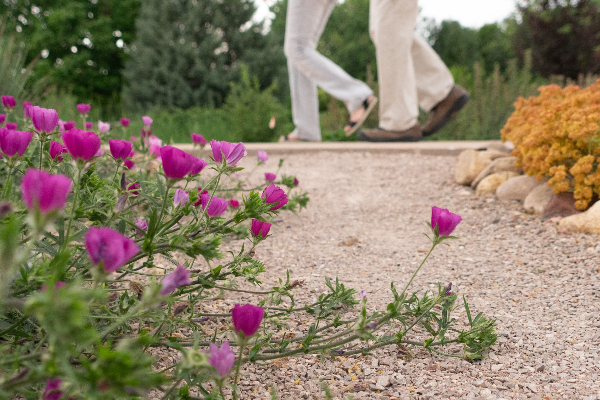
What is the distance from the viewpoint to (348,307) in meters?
1.69

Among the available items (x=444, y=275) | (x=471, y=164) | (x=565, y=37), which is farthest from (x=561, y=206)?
(x=565, y=37)

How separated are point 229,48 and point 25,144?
406 inches

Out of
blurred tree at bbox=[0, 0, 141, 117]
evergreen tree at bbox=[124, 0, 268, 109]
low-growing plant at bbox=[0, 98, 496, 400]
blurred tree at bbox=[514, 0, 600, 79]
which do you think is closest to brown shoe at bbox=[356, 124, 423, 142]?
low-growing plant at bbox=[0, 98, 496, 400]

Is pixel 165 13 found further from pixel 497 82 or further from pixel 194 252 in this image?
pixel 194 252

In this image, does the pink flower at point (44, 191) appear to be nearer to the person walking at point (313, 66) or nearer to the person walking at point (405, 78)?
the person walking at point (405, 78)

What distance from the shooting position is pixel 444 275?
1997 millimetres

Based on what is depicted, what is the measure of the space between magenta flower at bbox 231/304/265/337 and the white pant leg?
12.5 feet

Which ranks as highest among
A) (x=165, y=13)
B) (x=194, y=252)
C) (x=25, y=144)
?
(x=165, y=13)

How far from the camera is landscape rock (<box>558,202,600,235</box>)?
7.65ft

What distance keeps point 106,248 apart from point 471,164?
312 centimetres

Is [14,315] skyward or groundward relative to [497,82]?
Result: groundward

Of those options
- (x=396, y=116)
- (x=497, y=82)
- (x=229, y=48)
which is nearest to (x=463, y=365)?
(x=396, y=116)

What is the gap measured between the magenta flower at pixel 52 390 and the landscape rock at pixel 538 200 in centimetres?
258

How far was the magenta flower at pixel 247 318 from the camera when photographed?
809mm
